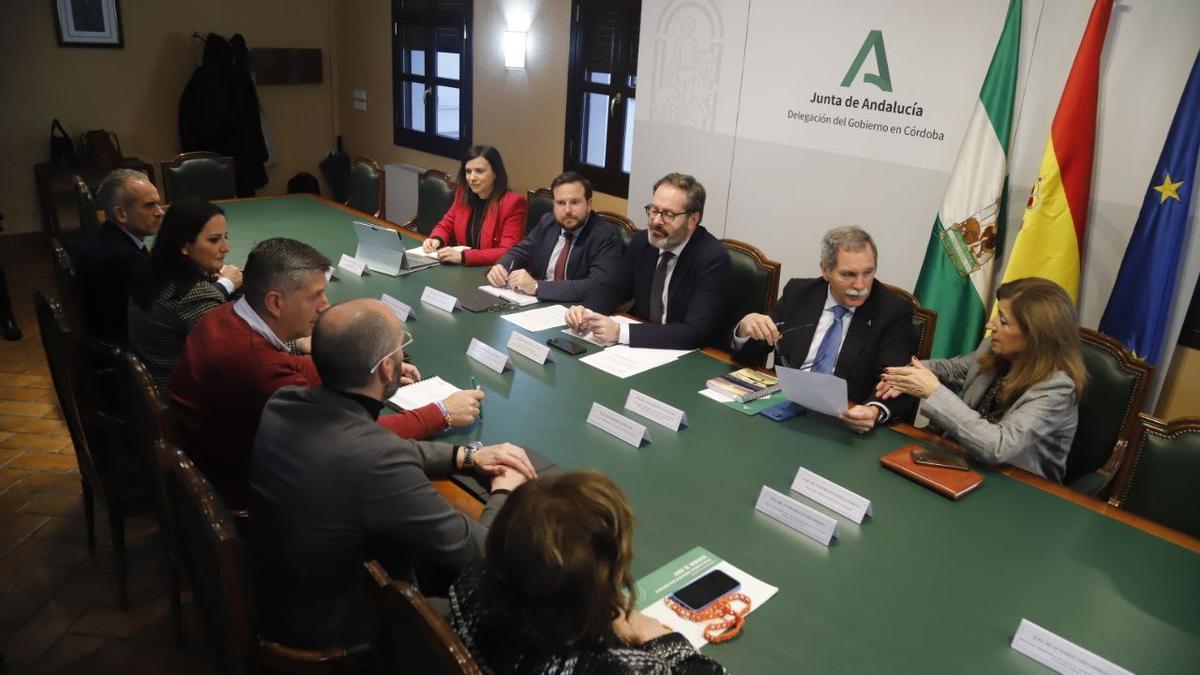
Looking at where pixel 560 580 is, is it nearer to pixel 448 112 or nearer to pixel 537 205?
pixel 537 205

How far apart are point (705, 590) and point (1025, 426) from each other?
111 cm

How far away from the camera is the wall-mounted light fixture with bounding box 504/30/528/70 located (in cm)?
606

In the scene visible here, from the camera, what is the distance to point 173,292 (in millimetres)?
2602

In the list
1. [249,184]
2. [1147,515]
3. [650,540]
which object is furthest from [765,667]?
[249,184]

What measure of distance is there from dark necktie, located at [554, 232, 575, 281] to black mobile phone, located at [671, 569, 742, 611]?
7.72 ft

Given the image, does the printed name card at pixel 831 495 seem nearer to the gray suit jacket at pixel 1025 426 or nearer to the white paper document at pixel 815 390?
the white paper document at pixel 815 390

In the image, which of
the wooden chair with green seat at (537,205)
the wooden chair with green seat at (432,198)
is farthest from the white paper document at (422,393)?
the wooden chair with green seat at (432,198)

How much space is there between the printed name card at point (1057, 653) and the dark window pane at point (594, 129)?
4.60 metres

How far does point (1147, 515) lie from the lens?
7.01 feet

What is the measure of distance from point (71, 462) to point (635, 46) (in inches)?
154

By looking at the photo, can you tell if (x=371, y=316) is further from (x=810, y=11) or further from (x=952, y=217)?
(x=810, y=11)

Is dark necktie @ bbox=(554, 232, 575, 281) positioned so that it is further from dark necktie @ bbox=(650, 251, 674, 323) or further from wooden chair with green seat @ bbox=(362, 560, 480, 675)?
wooden chair with green seat @ bbox=(362, 560, 480, 675)

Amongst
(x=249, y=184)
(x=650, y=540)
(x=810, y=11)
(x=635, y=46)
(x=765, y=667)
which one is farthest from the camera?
(x=249, y=184)

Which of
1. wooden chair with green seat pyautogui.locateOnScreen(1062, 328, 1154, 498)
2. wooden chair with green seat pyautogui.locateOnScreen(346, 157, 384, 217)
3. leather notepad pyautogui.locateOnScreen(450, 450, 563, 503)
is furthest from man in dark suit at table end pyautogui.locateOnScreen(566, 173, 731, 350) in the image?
wooden chair with green seat pyautogui.locateOnScreen(346, 157, 384, 217)
